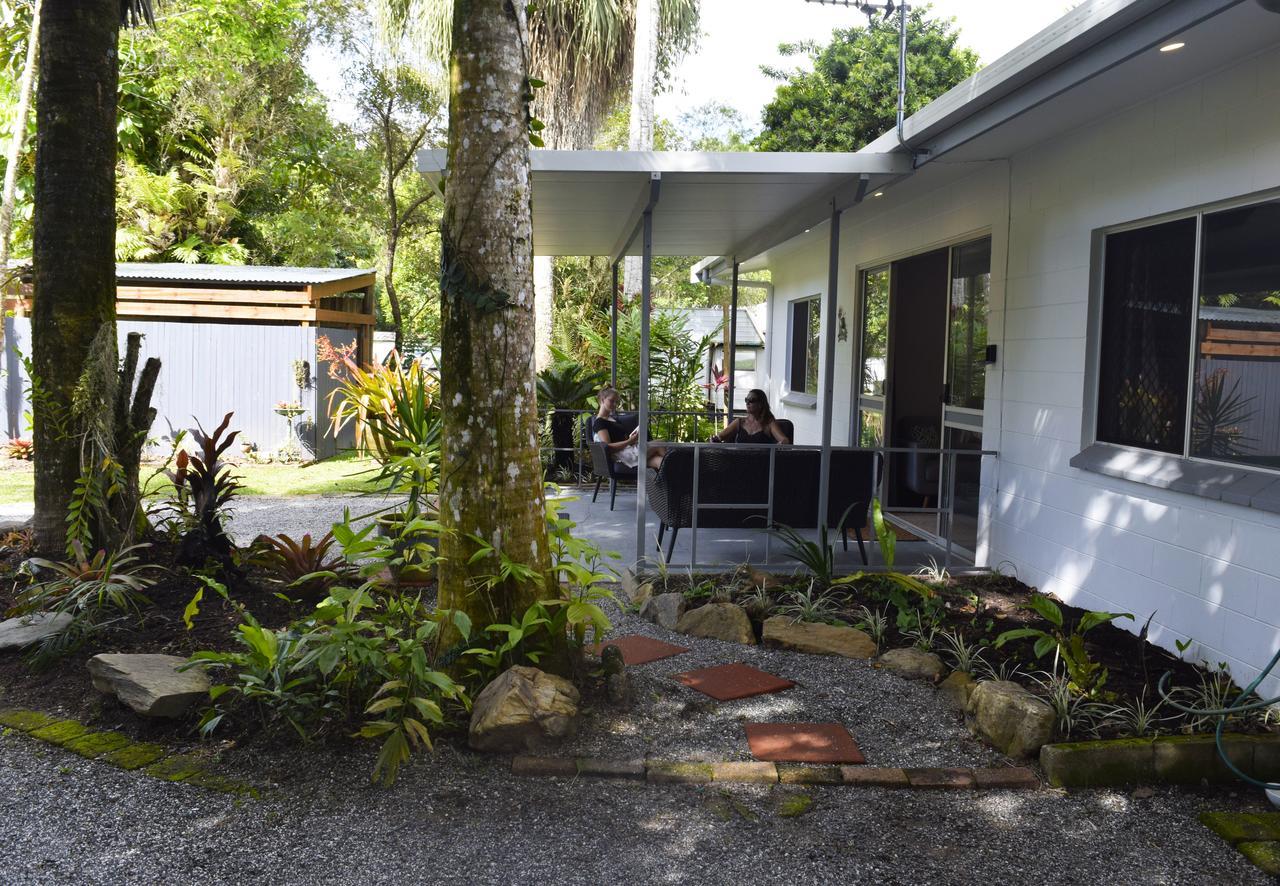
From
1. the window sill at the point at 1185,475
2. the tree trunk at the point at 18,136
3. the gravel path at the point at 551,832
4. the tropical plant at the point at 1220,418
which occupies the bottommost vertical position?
the gravel path at the point at 551,832

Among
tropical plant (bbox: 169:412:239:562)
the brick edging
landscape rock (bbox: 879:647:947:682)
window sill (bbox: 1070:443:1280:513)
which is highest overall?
window sill (bbox: 1070:443:1280:513)

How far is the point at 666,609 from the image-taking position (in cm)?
502

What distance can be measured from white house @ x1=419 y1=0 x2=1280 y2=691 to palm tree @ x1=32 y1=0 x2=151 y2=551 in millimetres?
1684

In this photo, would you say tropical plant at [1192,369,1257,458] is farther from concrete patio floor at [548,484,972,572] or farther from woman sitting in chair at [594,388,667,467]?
woman sitting in chair at [594,388,667,467]

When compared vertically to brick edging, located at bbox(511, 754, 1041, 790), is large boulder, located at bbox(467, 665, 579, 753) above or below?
above

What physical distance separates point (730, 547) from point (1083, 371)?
2.51 metres

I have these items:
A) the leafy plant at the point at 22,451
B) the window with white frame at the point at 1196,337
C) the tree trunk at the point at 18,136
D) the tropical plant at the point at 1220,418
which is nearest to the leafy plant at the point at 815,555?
the window with white frame at the point at 1196,337

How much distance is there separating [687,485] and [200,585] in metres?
2.66

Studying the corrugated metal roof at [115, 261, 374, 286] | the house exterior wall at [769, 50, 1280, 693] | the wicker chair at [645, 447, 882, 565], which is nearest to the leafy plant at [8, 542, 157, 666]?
the wicker chair at [645, 447, 882, 565]

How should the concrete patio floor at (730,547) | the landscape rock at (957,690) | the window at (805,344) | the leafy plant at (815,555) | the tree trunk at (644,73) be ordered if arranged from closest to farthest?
1. the landscape rock at (957,690)
2. the leafy plant at (815,555)
3. the concrete patio floor at (730,547)
4. the window at (805,344)
5. the tree trunk at (644,73)

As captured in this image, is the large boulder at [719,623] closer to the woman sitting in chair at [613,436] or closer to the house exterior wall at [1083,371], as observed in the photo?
the house exterior wall at [1083,371]

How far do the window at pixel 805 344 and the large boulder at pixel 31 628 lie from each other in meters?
7.13

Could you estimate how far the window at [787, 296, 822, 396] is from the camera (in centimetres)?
998

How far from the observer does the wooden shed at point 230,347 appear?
12.1 m
